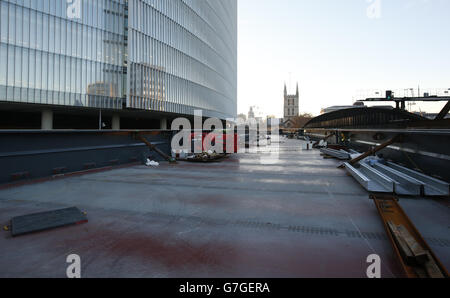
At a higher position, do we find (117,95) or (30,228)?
(117,95)

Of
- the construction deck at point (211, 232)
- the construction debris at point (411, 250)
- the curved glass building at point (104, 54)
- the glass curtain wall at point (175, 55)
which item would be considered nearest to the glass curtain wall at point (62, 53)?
the curved glass building at point (104, 54)

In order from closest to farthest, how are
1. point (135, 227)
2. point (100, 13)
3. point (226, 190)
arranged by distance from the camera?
1. point (135, 227)
2. point (226, 190)
3. point (100, 13)

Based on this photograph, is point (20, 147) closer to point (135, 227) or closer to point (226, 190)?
point (135, 227)

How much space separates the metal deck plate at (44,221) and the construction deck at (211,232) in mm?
143

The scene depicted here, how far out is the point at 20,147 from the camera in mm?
9438

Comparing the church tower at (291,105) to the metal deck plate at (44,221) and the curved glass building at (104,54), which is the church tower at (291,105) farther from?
the metal deck plate at (44,221)

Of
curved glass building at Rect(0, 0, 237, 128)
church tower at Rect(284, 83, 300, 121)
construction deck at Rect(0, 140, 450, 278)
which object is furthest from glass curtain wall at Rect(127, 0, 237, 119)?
church tower at Rect(284, 83, 300, 121)

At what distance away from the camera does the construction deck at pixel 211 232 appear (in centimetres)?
363

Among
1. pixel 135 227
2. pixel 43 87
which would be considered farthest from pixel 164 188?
pixel 43 87

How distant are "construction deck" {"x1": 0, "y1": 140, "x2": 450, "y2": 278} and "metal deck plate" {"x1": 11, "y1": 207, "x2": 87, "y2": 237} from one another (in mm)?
143

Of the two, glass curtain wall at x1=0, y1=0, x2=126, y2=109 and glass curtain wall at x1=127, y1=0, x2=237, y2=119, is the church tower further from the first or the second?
glass curtain wall at x1=0, y1=0, x2=126, y2=109

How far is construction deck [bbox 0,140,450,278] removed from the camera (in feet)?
11.9

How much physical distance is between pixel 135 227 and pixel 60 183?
6.34 m

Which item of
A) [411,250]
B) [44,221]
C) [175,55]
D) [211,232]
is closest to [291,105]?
[175,55]
